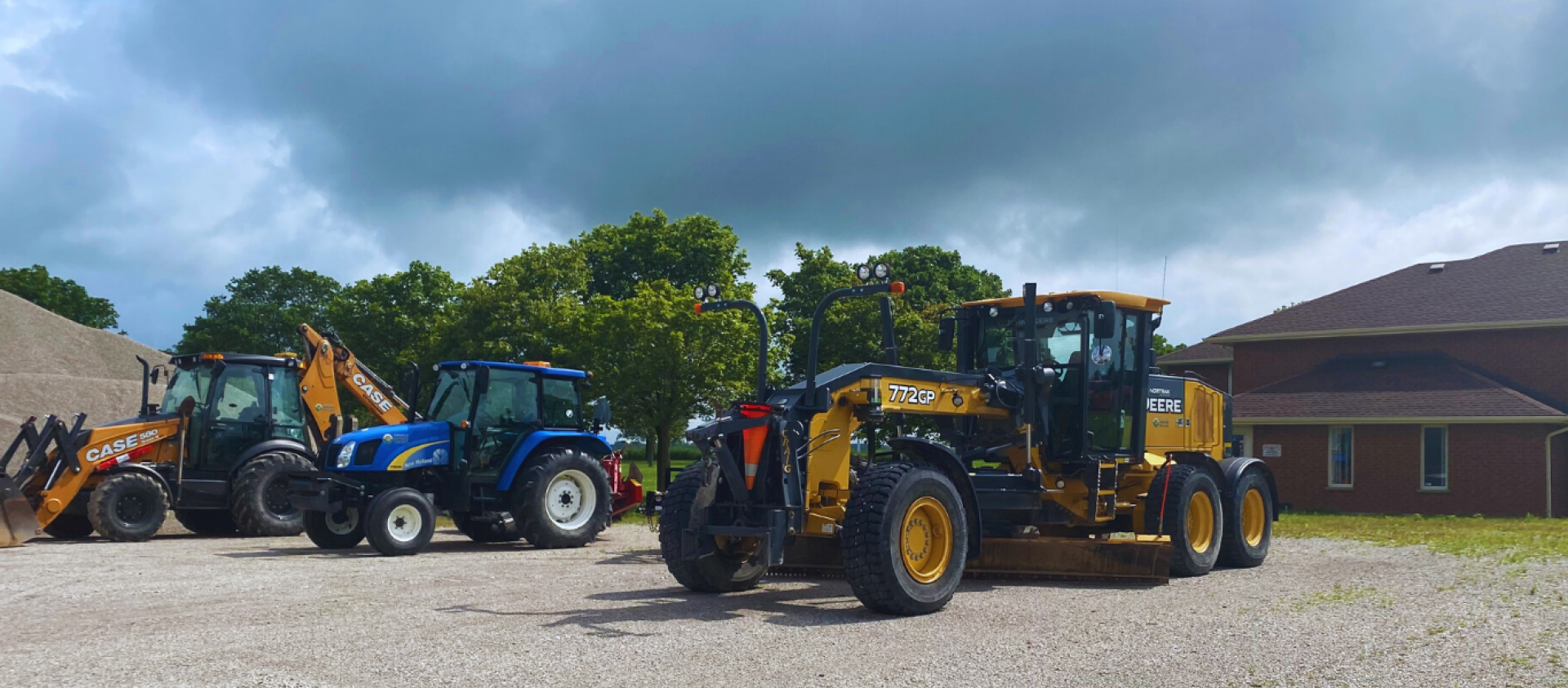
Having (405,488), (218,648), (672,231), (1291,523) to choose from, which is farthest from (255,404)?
(672,231)

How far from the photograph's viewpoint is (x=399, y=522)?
14.6 m

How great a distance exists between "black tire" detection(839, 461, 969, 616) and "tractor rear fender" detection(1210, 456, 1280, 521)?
198 inches

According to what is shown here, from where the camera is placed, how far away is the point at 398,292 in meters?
49.6

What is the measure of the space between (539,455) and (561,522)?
0.93 m

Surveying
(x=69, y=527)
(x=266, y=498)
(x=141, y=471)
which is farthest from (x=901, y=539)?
(x=69, y=527)

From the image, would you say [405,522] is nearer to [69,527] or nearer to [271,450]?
[271,450]

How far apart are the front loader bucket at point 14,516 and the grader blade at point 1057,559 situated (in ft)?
33.8

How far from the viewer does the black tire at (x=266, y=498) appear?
17.1 m

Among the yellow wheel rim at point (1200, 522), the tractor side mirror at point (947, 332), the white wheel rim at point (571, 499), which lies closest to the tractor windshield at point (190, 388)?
the white wheel rim at point (571, 499)

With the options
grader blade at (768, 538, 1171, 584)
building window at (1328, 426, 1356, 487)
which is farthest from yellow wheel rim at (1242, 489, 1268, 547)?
building window at (1328, 426, 1356, 487)

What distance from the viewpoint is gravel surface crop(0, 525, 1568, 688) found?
23.2 feet

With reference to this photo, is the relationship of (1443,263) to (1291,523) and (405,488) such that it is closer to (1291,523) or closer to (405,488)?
(1291,523)

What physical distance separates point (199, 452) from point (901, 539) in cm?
1229

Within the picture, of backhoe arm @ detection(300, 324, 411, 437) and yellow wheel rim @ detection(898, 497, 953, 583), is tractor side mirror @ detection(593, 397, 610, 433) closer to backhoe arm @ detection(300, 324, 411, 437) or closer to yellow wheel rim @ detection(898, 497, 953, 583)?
backhoe arm @ detection(300, 324, 411, 437)
